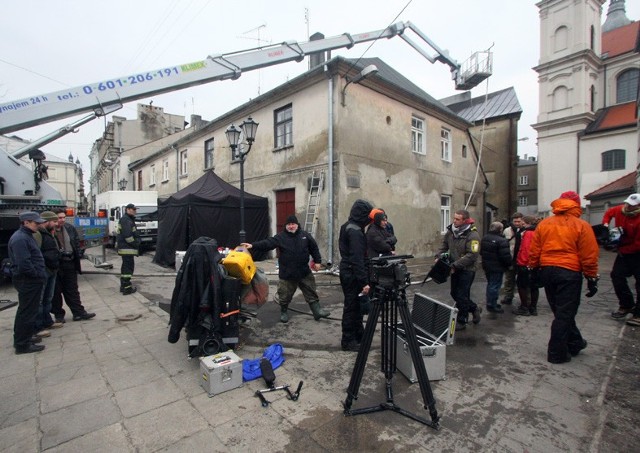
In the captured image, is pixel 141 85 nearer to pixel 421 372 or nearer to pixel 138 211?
pixel 421 372

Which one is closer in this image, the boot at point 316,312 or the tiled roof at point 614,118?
the boot at point 316,312

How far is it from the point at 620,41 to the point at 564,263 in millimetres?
42084

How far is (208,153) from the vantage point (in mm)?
17016

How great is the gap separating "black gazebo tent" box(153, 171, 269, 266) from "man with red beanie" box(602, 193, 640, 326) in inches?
379

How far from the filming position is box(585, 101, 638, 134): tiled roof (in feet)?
83.8

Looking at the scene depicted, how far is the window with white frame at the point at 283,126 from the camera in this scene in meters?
12.1

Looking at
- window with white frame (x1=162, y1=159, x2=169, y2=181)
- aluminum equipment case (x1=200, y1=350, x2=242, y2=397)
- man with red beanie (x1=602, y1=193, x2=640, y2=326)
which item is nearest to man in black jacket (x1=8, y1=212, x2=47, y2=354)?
aluminum equipment case (x1=200, y1=350, x2=242, y2=397)

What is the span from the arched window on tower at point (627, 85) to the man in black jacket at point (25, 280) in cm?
4138

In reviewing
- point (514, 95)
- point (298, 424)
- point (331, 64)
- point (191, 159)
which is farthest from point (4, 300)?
point (514, 95)

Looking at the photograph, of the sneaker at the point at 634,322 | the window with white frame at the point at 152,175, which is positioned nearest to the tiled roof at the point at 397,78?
the sneaker at the point at 634,322

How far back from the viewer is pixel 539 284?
413cm

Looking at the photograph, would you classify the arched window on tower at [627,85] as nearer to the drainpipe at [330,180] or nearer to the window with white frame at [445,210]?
the window with white frame at [445,210]

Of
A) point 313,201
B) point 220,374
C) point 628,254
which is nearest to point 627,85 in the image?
point 313,201

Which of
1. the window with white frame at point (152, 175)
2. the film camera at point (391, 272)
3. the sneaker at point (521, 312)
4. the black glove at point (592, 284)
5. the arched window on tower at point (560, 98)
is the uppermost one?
the arched window on tower at point (560, 98)
